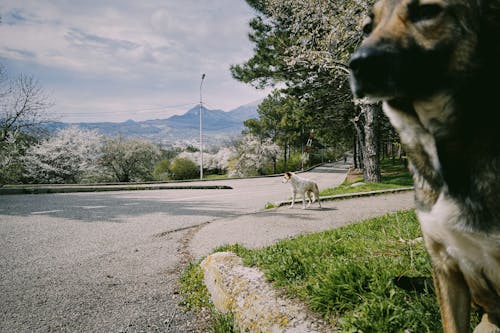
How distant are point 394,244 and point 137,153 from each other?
35.5 metres

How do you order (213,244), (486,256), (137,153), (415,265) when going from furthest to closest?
1. (137,153)
2. (213,244)
3. (415,265)
4. (486,256)

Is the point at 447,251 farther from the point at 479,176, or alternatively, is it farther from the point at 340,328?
the point at 340,328

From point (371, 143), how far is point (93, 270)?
1188 cm

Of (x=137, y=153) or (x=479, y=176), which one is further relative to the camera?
(x=137, y=153)


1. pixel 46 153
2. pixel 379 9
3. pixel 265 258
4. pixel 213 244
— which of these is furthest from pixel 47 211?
pixel 46 153

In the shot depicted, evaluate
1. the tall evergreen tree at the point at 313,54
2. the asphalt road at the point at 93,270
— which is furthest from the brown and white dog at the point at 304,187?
the tall evergreen tree at the point at 313,54

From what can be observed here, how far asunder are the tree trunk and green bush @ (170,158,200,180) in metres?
30.5

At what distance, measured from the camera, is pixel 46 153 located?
27.2 m

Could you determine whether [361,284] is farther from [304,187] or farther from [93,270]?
[304,187]

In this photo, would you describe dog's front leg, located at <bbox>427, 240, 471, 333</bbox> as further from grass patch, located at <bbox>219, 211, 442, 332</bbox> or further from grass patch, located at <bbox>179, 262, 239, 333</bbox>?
grass patch, located at <bbox>179, 262, 239, 333</bbox>

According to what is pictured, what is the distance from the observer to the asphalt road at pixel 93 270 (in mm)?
3170

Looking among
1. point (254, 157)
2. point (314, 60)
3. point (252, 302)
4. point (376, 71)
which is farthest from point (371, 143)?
point (254, 157)

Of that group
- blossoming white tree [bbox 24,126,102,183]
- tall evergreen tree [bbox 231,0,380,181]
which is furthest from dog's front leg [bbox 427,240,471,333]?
blossoming white tree [bbox 24,126,102,183]

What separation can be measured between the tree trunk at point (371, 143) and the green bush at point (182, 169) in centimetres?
3049
